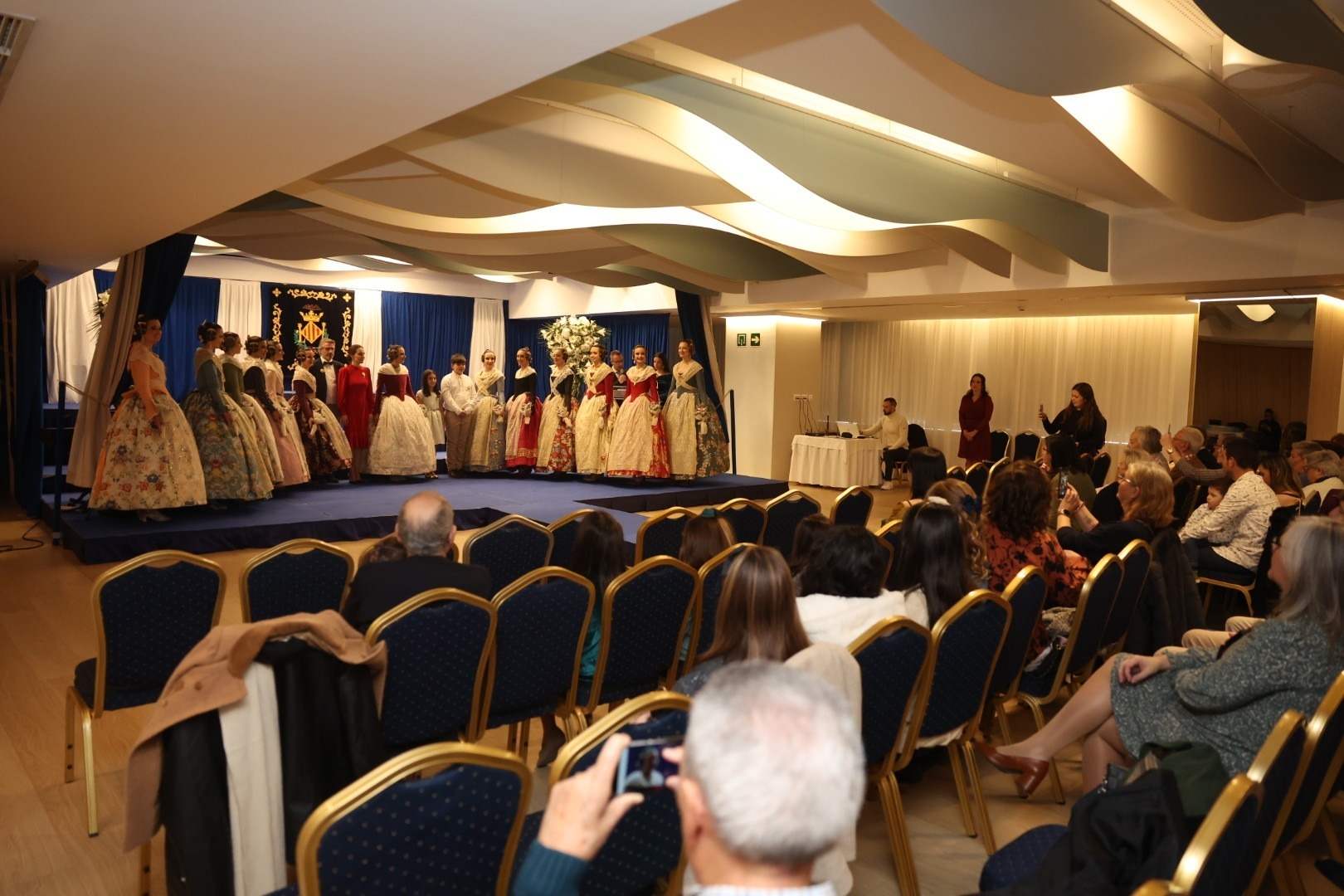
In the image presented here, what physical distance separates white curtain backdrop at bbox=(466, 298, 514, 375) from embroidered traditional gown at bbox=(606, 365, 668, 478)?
22.8 feet

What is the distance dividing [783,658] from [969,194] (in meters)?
5.44

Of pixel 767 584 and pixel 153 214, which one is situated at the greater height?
pixel 153 214

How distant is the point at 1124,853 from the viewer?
1.55m

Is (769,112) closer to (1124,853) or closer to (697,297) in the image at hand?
(1124,853)

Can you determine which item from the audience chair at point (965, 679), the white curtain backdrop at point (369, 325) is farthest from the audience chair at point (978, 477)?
the white curtain backdrop at point (369, 325)

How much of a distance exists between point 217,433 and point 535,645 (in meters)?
5.91

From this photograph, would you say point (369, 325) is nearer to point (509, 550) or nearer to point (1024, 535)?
point (509, 550)

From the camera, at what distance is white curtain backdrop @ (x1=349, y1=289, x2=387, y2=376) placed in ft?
51.7

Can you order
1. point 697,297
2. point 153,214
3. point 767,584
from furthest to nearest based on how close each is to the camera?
point 697,297 → point 153,214 → point 767,584

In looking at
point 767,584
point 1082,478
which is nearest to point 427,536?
point 767,584

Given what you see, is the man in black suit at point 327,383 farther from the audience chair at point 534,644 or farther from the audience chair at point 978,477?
the audience chair at point 534,644

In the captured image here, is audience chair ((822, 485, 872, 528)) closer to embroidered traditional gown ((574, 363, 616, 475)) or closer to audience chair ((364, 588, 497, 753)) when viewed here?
audience chair ((364, 588, 497, 753))

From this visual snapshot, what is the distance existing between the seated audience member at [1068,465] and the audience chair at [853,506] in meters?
1.14

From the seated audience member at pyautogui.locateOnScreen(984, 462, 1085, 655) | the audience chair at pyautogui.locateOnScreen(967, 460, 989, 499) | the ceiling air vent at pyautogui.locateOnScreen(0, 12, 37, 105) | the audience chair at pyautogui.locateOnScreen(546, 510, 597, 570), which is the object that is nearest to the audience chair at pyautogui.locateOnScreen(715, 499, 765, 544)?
the audience chair at pyautogui.locateOnScreen(546, 510, 597, 570)
